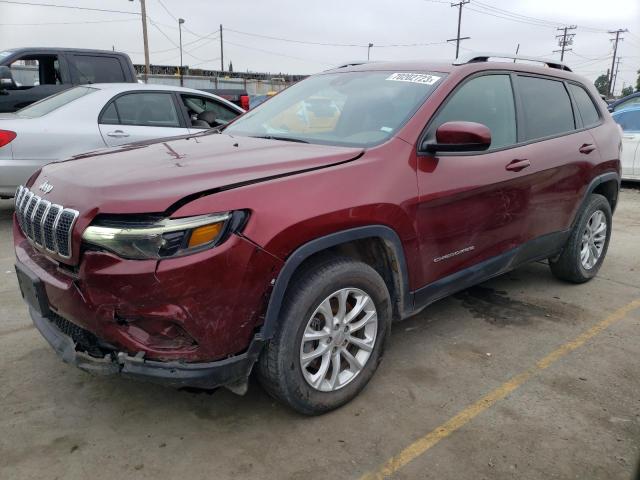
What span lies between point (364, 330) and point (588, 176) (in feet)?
8.53

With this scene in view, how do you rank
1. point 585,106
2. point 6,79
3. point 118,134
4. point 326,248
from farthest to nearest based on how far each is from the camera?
point 6,79 < point 118,134 < point 585,106 < point 326,248

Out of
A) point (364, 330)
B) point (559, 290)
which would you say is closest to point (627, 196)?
point (559, 290)

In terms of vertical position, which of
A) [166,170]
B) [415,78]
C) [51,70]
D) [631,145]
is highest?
[51,70]

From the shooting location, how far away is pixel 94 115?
604 centimetres

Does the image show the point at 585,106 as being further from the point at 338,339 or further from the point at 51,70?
the point at 51,70

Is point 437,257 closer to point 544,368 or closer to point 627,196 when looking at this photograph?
point 544,368

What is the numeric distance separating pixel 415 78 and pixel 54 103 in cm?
467

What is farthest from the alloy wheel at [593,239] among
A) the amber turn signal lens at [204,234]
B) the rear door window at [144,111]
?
the rear door window at [144,111]

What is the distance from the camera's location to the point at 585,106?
452 cm

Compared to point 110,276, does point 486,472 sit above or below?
below

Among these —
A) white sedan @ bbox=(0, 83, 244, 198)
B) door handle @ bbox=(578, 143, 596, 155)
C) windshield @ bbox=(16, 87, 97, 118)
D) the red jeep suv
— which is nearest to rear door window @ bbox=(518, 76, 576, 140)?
the red jeep suv

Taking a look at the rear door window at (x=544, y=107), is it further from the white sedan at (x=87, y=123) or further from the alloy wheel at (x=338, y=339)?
the white sedan at (x=87, y=123)

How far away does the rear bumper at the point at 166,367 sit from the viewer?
2.21m

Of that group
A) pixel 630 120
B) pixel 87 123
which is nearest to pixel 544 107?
pixel 87 123
